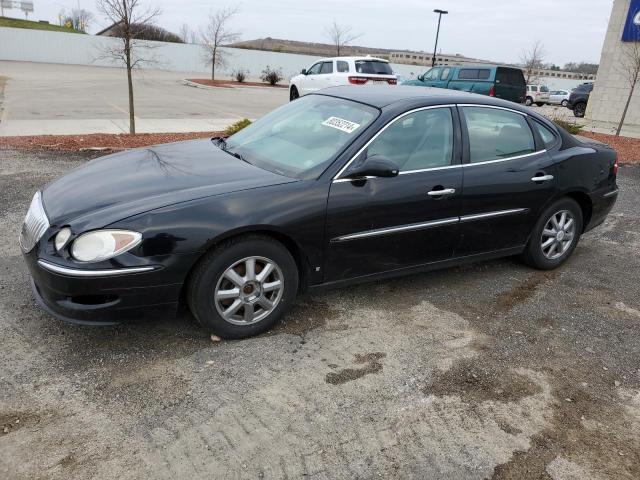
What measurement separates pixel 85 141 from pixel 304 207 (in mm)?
7318

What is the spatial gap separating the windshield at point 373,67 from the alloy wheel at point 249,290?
49.5 feet

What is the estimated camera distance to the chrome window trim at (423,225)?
11.7 feet

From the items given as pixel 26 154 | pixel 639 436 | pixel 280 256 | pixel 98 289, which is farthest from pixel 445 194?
pixel 26 154

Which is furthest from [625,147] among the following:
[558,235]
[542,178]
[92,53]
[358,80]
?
[92,53]

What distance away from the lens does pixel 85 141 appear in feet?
30.5

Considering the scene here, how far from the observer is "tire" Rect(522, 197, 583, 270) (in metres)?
4.63

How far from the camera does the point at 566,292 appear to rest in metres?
4.50

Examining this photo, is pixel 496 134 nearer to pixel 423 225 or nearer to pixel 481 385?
pixel 423 225

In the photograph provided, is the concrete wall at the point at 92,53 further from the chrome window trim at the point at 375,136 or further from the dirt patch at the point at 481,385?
the dirt patch at the point at 481,385

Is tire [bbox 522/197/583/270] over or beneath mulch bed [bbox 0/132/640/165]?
over

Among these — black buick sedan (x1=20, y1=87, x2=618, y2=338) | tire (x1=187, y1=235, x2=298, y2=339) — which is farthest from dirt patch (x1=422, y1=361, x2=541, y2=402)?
tire (x1=187, y1=235, x2=298, y2=339)

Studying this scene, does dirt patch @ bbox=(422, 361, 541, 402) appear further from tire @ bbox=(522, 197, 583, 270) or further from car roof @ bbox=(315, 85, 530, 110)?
car roof @ bbox=(315, 85, 530, 110)

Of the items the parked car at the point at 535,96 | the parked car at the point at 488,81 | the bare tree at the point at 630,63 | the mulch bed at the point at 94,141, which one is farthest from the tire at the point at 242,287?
the parked car at the point at 535,96

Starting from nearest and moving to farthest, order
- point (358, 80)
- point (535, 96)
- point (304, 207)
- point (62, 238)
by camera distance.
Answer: point (62, 238) < point (304, 207) < point (358, 80) < point (535, 96)
